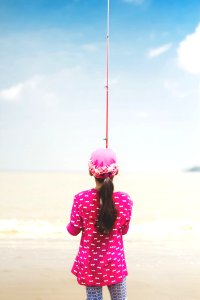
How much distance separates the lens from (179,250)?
8.23 meters

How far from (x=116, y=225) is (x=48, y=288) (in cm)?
282

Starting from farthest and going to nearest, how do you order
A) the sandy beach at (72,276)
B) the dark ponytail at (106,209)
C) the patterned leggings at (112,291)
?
the sandy beach at (72,276) < the patterned leggings at (112,291) < the dark ponytail at (106,209)

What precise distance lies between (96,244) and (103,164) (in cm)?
46

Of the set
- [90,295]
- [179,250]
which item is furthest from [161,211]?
[90,295]

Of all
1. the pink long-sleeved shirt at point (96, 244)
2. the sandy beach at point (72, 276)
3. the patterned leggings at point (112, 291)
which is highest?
the pink long-sleeved shirt at point (96, 244)

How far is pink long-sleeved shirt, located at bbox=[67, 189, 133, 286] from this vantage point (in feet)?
8.77

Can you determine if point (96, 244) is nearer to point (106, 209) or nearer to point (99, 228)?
point (99, 228)

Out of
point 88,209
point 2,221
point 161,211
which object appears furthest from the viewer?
point 161,211

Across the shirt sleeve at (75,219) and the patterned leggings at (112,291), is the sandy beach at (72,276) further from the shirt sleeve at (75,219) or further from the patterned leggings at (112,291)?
the shirt sleeve at (75,219)

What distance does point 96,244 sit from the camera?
106 inches

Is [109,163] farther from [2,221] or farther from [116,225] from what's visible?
[2,221]

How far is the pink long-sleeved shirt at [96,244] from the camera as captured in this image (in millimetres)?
2672

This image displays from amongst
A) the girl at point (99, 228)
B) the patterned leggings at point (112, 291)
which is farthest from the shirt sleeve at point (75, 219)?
the patterned leggings at point (112, 291)

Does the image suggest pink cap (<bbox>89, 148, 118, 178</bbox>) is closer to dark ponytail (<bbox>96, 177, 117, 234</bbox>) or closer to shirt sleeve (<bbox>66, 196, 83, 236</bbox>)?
dark ponytail (<bbox>96, 177, 117, 234</bbox>)
